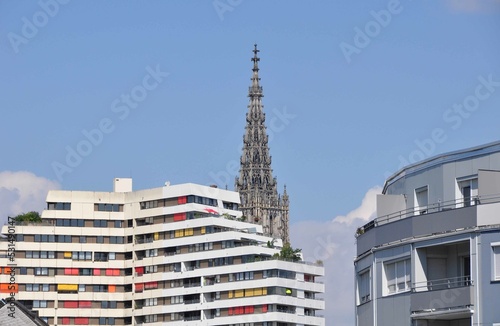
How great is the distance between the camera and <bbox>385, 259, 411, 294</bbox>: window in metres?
54.5

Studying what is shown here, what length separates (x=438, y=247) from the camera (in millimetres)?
53281

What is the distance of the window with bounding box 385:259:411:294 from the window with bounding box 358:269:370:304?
2335 millimetres

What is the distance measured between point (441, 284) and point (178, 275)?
139 metres

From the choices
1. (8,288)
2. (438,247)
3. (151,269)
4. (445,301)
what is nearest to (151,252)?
(151,269)

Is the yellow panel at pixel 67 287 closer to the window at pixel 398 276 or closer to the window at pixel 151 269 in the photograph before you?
the window at pixel 151 269

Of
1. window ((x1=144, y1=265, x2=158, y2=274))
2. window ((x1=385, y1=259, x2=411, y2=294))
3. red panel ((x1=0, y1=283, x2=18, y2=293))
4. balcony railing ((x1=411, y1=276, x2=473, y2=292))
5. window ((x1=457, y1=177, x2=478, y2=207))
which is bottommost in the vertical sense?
balcony railing ((x1=411, y1=276, x2=473, y2=292))

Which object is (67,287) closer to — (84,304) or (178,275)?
(84,304)

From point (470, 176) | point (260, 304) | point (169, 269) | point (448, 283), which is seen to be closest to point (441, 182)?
point (470, 176)

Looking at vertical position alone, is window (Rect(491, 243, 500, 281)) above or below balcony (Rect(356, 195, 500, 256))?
below

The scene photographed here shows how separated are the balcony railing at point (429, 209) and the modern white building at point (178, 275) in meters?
120

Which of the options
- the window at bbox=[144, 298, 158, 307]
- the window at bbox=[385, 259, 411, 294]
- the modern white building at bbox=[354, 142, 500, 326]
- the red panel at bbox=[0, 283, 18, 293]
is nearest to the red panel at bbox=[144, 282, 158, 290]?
the window at bbox=[144, 298, 158, 307]

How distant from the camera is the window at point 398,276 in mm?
54531

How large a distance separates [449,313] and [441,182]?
6.39 m

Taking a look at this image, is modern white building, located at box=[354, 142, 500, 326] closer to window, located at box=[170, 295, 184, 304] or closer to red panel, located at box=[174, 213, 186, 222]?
window, located at box=[170, 295, 184, 304]
